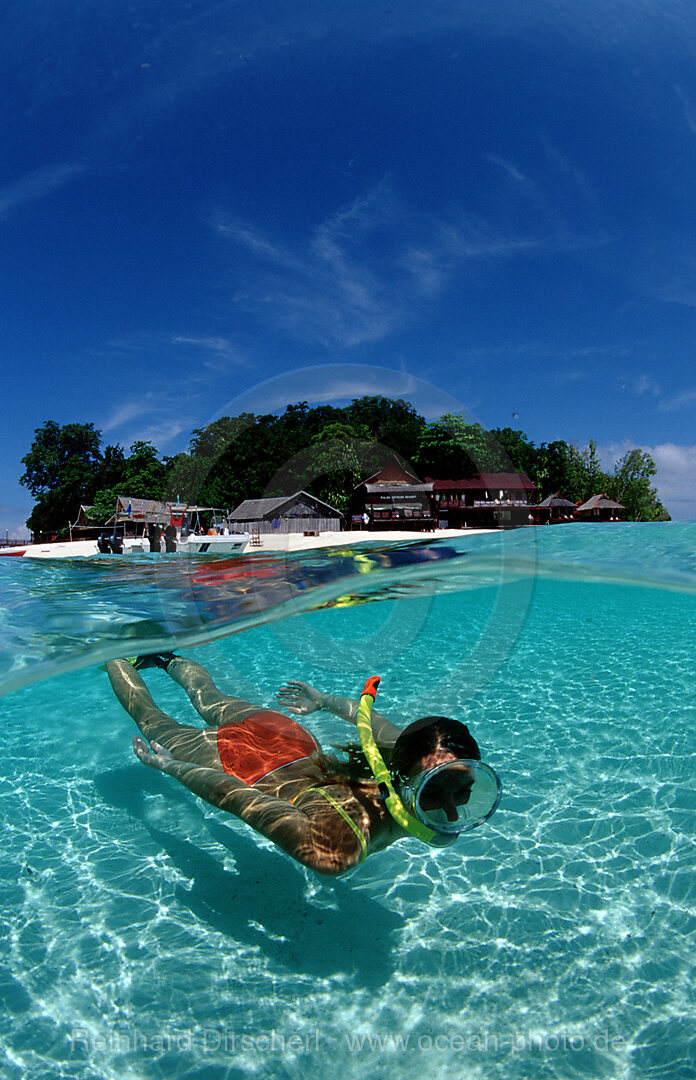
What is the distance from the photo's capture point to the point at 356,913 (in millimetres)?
3746

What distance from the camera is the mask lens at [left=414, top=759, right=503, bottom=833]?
8.29 ft

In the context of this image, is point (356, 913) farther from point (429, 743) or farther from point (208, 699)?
point (208, 699)

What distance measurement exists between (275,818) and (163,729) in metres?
2.38

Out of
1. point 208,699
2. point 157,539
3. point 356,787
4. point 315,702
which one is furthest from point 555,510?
point 356,787

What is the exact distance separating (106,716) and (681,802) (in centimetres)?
723

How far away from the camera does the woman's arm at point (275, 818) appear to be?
2703 millimetres

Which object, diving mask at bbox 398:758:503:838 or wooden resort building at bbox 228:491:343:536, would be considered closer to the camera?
diving mask at bbox 398:758:503:838

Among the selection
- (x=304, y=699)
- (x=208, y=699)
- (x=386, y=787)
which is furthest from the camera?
(x=208, y=699)

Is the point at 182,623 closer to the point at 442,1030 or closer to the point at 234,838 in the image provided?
the point at 234,838

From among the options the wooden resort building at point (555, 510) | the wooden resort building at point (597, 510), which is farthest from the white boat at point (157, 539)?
the wooden resort building at point (597, 510)

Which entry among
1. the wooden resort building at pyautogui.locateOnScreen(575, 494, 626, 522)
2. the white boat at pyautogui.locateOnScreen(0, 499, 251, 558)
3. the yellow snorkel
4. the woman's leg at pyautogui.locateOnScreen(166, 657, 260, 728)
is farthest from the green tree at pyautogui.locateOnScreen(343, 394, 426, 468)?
the wooden resort building at pyautogui.locateOnScreen(575, 494, 626, 522)

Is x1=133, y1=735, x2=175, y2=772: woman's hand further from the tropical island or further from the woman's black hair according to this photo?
the tropical island

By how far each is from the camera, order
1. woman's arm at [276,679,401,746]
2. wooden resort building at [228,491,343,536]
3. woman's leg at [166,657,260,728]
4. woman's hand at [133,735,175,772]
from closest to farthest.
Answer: woman's hand at [133,735,175,772] < woman's arm at [276,679,401,746] < woman's leg at [166,657,260,728] < wooden resort building at [228,491,343,536]

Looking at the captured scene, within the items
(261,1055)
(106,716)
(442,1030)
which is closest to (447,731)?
(442,1030)
